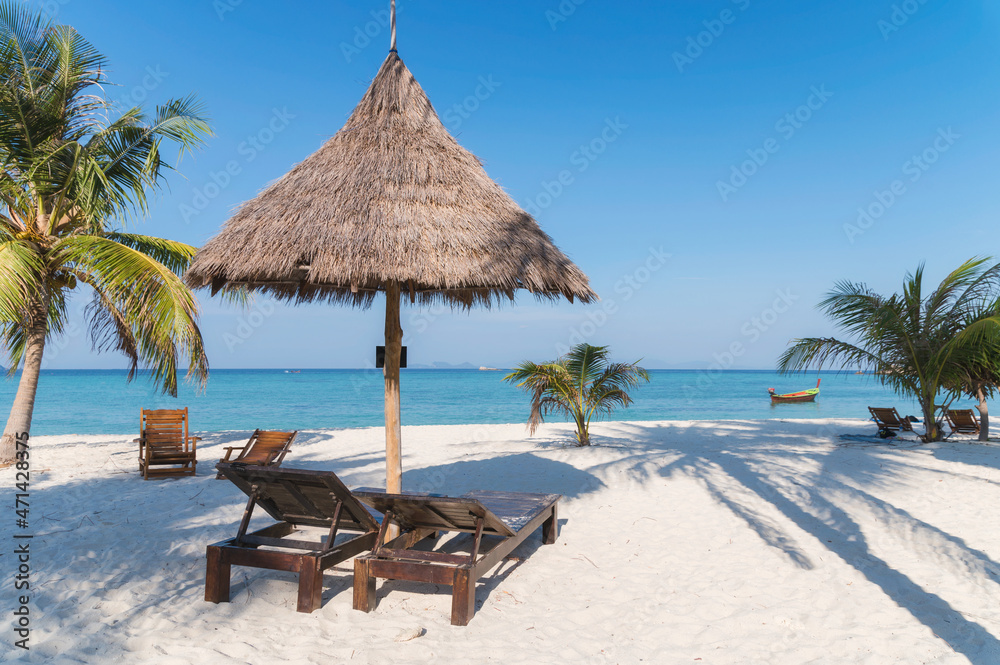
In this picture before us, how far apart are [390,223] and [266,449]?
17.2ft

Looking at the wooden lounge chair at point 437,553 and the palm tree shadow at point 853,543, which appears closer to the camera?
the palm tree shadow at point 853,543

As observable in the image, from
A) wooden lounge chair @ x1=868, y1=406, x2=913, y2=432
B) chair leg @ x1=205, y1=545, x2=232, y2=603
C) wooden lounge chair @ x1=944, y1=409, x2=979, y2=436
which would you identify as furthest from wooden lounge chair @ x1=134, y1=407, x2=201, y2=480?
wooden lounge chair @ x1=944, y1=409, x2=979, y2=436

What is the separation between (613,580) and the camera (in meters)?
4.09

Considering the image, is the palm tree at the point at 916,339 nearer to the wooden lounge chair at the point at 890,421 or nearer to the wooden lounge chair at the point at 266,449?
the wooden lounge chair at the point at 890,421

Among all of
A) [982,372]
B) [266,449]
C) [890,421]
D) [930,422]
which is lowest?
[266,449]

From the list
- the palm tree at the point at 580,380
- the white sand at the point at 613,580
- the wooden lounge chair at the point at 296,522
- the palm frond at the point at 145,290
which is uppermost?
the palm frond at the point at 145,290

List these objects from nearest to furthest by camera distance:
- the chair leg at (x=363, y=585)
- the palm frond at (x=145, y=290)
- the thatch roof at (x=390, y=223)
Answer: the chair leg at (x=363, y=585) → the thatch roof at (x=390, y=223) → the palm frond at (x=145, y=290)

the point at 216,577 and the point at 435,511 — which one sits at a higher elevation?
the point at 435,511

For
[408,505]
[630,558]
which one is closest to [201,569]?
[408,505]

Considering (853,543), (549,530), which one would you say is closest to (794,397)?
(853,543)

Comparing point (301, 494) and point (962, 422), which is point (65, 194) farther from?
point (962, 422)

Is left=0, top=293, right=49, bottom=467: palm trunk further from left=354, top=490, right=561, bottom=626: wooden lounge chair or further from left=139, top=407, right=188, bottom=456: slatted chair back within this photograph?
left=354, top=490, right=561, bottom=626: wooden lounge chair

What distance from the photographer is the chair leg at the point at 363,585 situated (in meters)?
3.46

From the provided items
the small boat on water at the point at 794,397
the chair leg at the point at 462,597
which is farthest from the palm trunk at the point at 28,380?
the small boat on water at the point at 794,397
